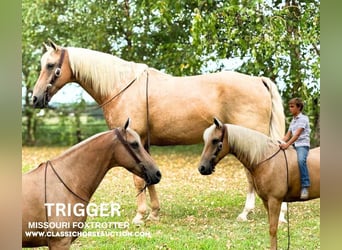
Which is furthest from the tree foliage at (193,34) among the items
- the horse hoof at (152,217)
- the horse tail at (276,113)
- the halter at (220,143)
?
the horse hoof at (152,217)

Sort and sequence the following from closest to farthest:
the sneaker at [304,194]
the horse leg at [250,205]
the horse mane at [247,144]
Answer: the horse mane at [247,144]
the sneaker at [304,194]
the horse leg at [250,205]

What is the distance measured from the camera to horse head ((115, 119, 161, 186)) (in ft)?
9.42

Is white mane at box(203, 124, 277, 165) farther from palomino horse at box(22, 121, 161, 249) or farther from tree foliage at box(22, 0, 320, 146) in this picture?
palomino horse at box(22, 121, 161, 249)

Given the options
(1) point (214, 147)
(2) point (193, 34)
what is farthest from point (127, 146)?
(2) point (193, 34)

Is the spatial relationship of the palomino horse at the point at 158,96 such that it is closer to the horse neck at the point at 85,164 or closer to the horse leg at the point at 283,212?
the horse leg at the point at 283,212

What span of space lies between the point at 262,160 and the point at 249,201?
33 centimetres

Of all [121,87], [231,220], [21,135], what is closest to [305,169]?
[231,220]

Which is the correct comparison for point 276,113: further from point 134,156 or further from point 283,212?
point 134,156

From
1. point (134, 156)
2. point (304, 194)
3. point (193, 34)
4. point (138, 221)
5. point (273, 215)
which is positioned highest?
point (193, 34)

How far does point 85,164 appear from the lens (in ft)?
9.41

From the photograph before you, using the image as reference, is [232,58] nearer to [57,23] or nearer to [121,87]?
[121,87]

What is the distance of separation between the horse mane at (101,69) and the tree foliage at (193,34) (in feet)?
0.23

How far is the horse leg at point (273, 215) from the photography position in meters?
3.08

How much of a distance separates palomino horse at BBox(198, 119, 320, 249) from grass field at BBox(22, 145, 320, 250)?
86 millimetres
